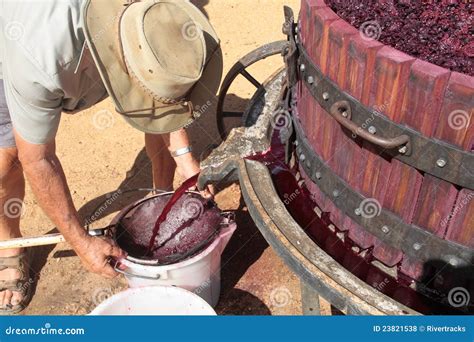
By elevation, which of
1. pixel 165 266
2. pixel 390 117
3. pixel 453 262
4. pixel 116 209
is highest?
pixel 390 117

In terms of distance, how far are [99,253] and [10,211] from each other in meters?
1.25

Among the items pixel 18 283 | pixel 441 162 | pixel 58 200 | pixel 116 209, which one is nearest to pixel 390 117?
pixel 441 162

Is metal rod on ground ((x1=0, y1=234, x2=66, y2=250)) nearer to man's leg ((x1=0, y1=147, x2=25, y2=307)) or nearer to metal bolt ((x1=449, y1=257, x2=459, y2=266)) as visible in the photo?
man's leg ((x1=0, y1=147, x2=25, y2=307))

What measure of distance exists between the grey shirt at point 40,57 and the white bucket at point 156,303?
3.48 ft

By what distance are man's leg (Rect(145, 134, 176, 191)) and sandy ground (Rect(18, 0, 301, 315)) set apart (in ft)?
1.28

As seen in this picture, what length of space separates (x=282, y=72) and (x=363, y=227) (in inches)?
62.6

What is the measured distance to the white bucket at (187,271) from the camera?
3.38 m

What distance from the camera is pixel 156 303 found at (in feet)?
11.3

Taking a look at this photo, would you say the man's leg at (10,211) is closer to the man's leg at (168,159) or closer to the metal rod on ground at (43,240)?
the metal rod on ground at (43,240)

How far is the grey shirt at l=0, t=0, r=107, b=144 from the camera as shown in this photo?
270cm

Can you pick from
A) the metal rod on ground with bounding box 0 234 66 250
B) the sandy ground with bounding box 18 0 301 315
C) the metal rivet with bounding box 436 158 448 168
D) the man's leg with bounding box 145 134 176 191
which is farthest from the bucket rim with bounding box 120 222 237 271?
the metal rivet with bounding box 436 158 448 168

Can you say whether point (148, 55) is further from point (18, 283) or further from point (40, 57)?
point (18, 283)
